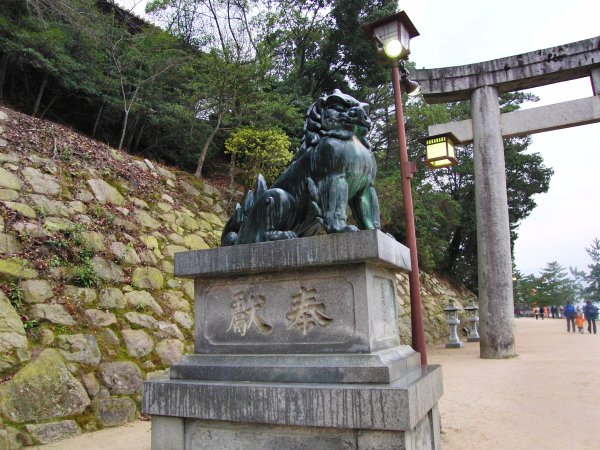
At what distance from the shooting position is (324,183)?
10.5 feet

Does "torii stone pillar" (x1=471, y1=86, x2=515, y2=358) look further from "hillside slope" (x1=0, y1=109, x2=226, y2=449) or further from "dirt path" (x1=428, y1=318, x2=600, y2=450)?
"hillside slope" (x1=0, y1=109, x2=226, y2=449)

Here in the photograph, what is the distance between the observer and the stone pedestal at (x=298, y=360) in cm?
259

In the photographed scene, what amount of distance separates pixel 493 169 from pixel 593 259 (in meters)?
65.1

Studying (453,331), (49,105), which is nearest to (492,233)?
(453,331)

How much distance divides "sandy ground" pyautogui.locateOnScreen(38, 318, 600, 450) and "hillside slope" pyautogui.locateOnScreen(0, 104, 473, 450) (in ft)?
1.65

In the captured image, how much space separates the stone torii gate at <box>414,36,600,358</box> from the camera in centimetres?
1014

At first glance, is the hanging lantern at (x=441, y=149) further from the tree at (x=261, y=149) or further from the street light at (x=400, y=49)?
the tree at (x=261, y=149)

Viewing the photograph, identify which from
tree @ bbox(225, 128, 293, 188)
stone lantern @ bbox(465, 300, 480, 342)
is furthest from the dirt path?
tree @ bbox(225, 128, 293, 188)

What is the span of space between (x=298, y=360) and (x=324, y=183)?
125 cm

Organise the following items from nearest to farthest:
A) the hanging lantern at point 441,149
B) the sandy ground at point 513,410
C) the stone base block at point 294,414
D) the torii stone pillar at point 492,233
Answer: the stone base block at point 294,414 < the sandy ground at point 513,410 < the hanging lantern at point 441,149 < the torii stone pillar at point 492,233

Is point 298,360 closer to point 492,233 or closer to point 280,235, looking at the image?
point 280,235

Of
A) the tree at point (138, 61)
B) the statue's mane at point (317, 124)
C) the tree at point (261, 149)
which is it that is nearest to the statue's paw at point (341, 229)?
the statue's mane at point (317, 124)

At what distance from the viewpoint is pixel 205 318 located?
11.2 ft

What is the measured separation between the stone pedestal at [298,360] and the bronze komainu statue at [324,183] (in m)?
0.33
